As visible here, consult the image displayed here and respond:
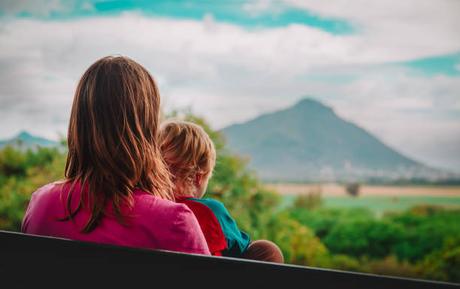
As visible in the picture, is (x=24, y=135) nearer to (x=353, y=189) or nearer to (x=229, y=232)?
(x=353, y=189)

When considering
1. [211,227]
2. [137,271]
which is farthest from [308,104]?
[137,271]

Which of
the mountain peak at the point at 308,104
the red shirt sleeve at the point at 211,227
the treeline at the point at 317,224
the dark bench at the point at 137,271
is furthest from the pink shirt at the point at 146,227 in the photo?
the mountain peak at the point at 308,104

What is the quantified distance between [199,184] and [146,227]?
26.4 inches

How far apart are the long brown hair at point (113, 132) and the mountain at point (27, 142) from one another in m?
4.97

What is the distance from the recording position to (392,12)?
21.1 ft

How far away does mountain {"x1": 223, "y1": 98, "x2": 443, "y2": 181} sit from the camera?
6.41m

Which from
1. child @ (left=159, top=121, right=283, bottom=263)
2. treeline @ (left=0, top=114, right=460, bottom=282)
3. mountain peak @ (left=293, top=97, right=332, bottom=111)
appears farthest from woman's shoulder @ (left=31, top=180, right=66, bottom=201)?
mountain peak @ (left=293, top=97, right=332, bottom=111)

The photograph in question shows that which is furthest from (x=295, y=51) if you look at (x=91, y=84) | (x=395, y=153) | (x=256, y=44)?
(x=91, y=84)

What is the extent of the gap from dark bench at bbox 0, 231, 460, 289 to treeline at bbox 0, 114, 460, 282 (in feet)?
13.2

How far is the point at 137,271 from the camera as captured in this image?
0.83 metres

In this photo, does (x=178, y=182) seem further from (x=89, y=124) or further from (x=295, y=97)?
(x=295, y=97)

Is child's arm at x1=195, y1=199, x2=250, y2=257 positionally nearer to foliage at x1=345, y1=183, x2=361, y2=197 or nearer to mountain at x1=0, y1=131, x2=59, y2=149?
mountain at x1=0, y1=131, x2=59, y2=149

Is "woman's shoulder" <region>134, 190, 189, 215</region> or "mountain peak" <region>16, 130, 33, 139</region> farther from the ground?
"woman's shoulder" <region>134, 190, 189, 215</region>

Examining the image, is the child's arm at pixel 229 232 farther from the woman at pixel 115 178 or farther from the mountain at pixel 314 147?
the mountain at pixel 314 147
